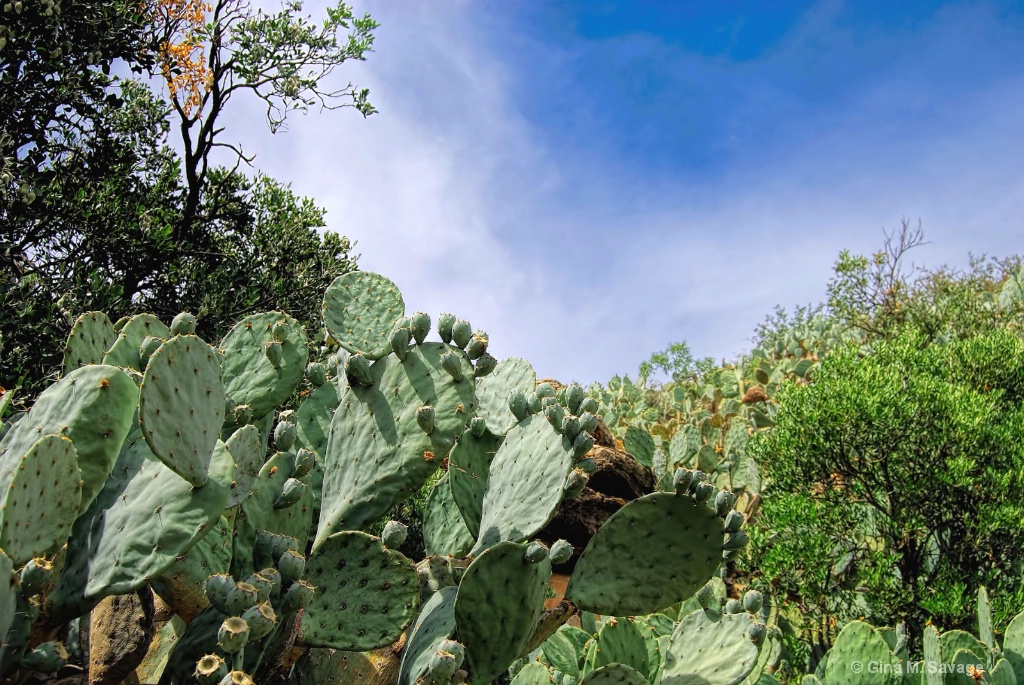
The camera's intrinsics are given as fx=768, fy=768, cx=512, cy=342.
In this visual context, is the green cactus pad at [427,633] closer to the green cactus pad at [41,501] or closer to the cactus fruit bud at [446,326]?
the cactus fruit bud at [446,326]

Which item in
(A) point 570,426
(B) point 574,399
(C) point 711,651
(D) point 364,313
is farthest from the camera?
(D) point 364,313

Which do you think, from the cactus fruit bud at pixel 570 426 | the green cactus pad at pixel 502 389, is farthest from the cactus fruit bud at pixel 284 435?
the green cactus pad at pixel 502 389

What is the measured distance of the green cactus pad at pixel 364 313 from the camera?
9.31 ft

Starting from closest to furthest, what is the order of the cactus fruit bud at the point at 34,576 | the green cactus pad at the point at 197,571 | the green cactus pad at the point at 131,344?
the cactus fruit bud at the point at 34,576 → the green cactus pad at the point at 197,571 → the green cactus pad at the point at 131,344

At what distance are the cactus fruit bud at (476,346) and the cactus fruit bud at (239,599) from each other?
120 centimetres

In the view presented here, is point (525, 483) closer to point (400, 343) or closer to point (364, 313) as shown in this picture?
point (400, 343)

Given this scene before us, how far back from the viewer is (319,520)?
2.36 meters

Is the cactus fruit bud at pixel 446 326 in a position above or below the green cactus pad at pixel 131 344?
above

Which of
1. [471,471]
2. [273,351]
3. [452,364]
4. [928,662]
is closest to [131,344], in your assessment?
[273,351]

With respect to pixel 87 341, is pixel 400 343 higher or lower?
higher

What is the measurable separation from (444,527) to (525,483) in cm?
57

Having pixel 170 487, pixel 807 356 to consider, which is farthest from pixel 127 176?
pixel 807 356

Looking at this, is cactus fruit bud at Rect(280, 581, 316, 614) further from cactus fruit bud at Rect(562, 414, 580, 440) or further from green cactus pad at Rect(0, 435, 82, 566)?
cactus fruit bud at Rect(562, 414, 580, 440)

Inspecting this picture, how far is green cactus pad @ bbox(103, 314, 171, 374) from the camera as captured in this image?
221cm
